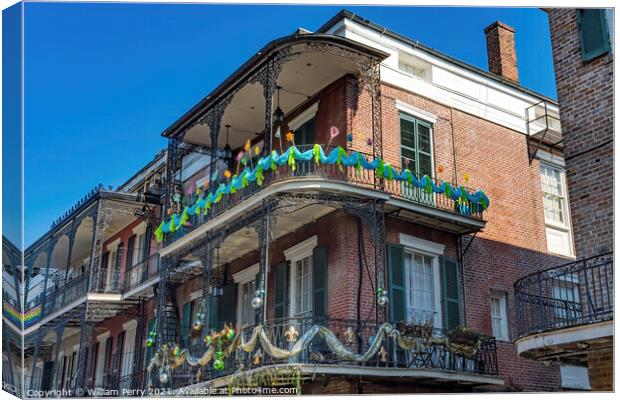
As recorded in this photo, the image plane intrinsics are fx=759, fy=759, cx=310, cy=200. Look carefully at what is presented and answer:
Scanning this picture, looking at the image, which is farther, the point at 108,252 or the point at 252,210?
the point at 108,252

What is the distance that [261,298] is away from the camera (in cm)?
1303

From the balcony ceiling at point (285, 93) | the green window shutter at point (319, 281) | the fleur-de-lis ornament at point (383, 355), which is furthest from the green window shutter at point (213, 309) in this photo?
the fleur-de-lis ornament at point (383, 355)

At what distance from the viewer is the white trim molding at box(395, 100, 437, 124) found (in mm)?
15688

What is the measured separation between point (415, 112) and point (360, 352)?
18.3 feet

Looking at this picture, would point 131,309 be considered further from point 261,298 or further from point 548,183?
point 548,183

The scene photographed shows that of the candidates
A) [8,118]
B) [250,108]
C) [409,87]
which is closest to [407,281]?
[409,87]

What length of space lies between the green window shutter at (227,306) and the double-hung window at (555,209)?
6939mm

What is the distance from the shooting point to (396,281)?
14086mm

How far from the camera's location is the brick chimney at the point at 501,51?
17969mm

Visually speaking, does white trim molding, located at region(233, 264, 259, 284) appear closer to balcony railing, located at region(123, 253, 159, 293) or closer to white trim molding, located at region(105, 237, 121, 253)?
balcony railing, located at region(123, 253, 159, 293)

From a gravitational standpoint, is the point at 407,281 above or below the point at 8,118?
below

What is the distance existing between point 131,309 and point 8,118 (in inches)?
432

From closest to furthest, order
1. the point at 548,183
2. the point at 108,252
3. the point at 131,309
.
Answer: the point at 548,183 < the point at 131,309 < the point at 108,252

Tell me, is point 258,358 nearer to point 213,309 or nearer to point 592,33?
point 213,309
